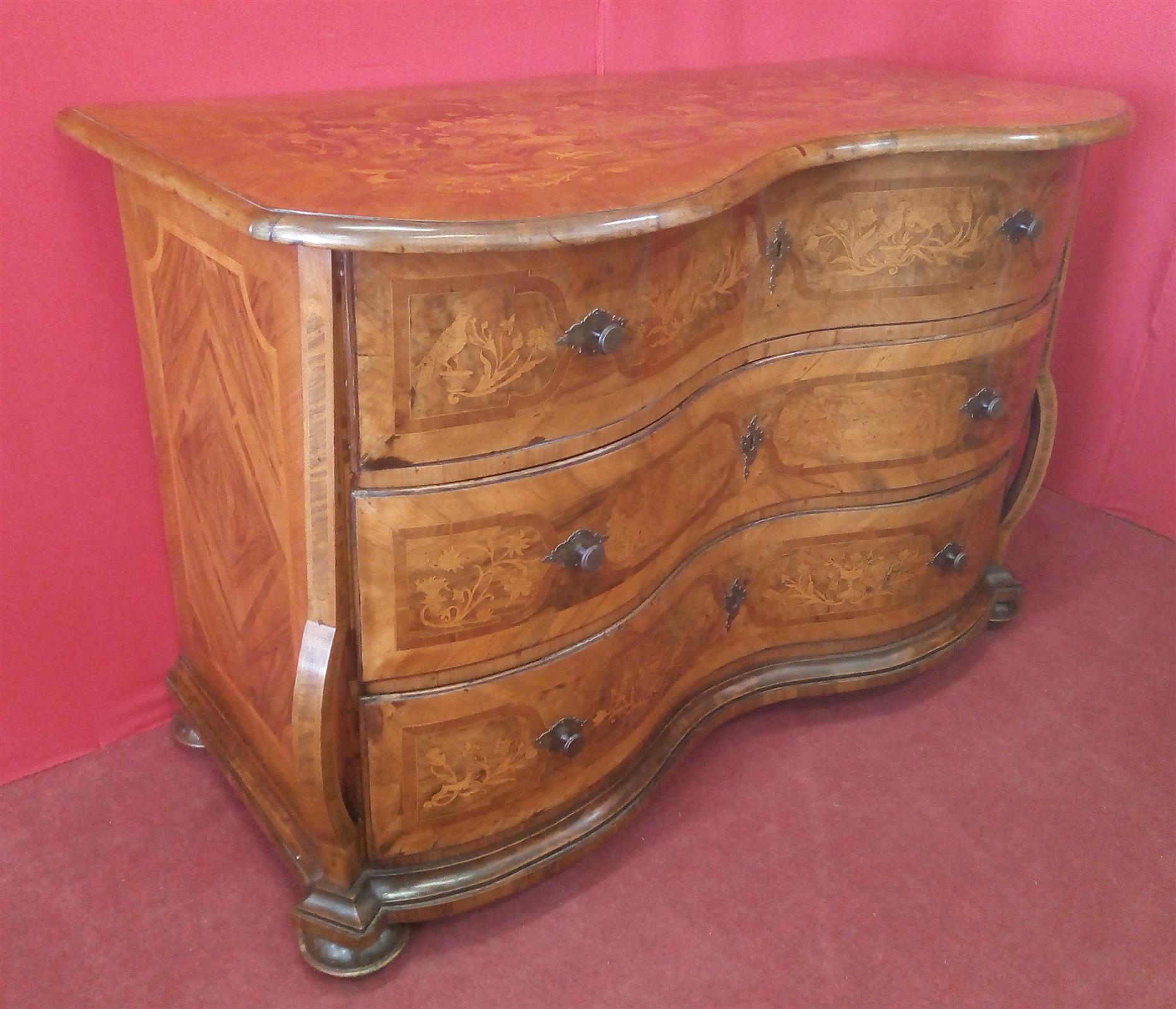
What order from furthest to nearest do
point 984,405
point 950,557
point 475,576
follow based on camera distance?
point 950,557 < point 984,405 < point 475,576

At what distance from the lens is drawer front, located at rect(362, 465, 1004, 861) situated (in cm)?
135

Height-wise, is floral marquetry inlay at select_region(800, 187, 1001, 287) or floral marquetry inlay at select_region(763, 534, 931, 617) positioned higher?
floral marquetry inlay at select_region(800, 187, 1001, 287)

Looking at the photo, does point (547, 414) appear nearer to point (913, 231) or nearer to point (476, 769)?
point (476, 769)

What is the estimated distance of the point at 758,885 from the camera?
1.60m

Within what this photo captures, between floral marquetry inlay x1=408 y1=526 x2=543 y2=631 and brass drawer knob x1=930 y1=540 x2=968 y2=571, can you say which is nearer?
floral marquetry inlay x1=408 y1=526 x2=543 y2=631

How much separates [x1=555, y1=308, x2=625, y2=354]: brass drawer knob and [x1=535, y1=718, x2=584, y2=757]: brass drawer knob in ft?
1.70

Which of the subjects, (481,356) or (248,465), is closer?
(481,356)

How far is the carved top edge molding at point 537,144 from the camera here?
103 cm

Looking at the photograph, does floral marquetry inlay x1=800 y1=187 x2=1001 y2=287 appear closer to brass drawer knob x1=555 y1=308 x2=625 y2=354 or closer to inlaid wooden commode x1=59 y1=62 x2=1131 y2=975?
inlaid wooden commode x1=59 y1=62 x2=1131 y2=975

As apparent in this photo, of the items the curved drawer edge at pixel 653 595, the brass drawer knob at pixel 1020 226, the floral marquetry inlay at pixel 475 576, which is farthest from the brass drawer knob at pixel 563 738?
the brass drawer knob at pixel 1020 226

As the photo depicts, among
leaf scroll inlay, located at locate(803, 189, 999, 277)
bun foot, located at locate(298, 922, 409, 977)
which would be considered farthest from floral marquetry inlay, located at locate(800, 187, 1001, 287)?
bun foot, located at locate(298, 922, 409, 977)

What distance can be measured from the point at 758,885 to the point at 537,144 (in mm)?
1098

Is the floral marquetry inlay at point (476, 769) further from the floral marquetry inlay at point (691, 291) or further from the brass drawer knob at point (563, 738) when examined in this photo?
the floral marquetry inlay at point (691, 291)

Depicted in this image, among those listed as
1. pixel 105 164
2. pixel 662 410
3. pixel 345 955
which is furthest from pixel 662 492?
pixel 105 164
